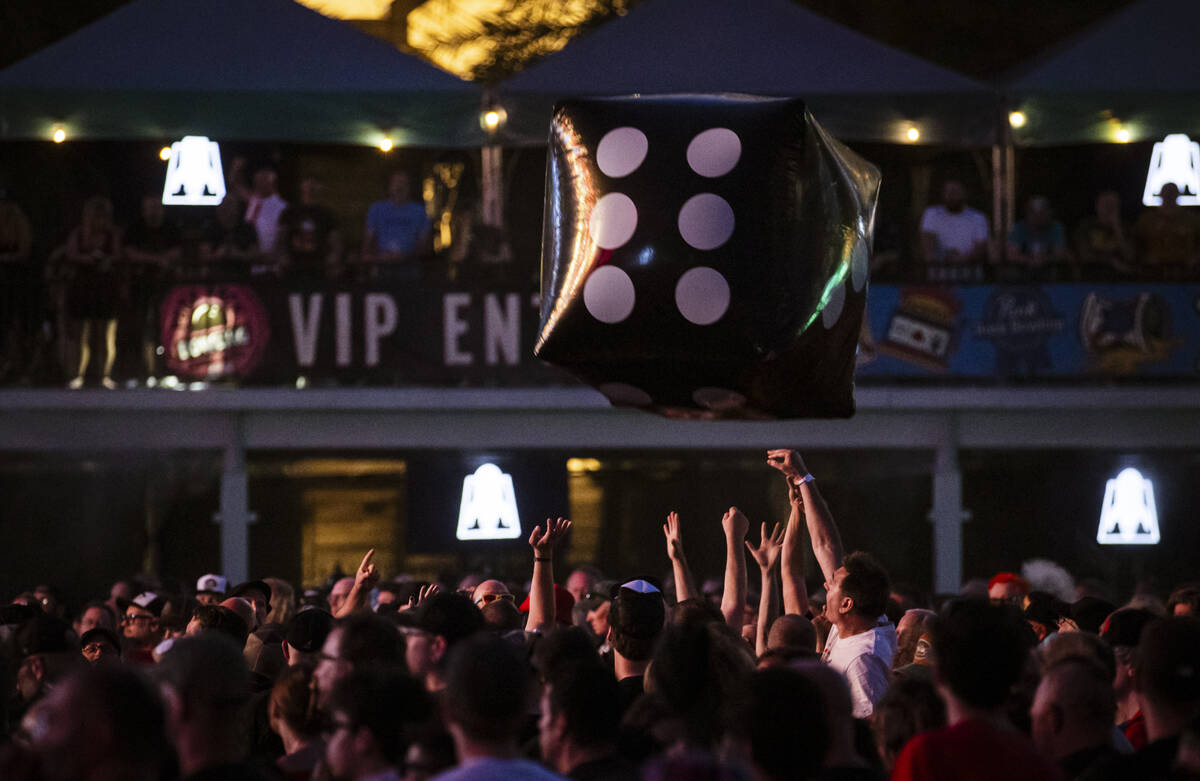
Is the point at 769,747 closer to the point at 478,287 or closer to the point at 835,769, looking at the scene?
the point at 835,769

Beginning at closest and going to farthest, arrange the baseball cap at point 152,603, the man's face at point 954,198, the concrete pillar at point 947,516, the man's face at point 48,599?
the baseball cap at point 152,603
the man's face at point 48,599
the man's face at point 954,198
the concrete pillar at point 947,516

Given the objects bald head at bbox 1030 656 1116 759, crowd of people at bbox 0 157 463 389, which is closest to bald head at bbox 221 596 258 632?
bald head at bbox 1030 656 1116 759

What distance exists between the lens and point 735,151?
209 inches

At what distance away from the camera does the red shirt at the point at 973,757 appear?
3.55m

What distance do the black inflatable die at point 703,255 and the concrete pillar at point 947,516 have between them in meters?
10.4

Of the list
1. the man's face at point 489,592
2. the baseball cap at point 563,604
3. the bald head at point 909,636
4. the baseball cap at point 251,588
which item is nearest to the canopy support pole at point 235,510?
the baseball cap at point 251,588

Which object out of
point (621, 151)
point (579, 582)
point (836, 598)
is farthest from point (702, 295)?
point (579, 582)

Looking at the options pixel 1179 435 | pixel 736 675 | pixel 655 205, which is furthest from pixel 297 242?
pixel 736 675

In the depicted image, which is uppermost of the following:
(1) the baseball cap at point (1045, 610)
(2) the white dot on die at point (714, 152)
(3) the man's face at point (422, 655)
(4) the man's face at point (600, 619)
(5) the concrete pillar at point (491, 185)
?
(5) the concrete pillar at point (491, 185)

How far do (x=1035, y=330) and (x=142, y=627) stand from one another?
32.0 ft

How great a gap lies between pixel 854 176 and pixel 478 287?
912 centimetres

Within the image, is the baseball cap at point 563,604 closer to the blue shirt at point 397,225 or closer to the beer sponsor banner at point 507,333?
the beer sponsor banner at point 507,333

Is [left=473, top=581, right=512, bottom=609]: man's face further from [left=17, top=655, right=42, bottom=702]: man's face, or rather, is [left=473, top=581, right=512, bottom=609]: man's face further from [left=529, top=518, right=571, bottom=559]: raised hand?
[left=17, top=655, right=42, bottom=702]: man's face

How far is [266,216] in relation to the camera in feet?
49.9
